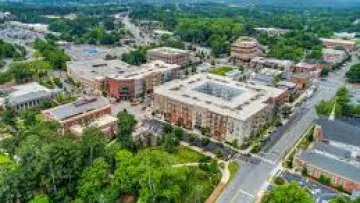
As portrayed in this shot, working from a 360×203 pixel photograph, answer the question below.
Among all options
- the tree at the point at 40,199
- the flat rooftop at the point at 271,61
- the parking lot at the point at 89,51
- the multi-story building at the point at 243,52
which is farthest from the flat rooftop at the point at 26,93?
the flat rooftop at the point at 271,61

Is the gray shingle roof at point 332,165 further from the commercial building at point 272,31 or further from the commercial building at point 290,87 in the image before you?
the commercial building at point 272,31

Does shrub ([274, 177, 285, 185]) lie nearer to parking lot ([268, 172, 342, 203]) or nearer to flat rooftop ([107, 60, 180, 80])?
parking lot ([268, 172, 342, 203])

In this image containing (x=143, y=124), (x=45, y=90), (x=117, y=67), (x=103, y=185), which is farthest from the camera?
(x=117, y=67)

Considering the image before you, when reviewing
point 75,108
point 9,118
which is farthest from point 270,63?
point 9,118

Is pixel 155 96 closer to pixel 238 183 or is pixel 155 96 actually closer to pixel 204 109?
pixel 204 109

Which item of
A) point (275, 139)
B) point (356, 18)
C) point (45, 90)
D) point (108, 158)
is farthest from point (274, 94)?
point (356, 18)

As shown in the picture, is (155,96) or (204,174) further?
(155,96)

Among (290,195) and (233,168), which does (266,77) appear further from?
(290,195)

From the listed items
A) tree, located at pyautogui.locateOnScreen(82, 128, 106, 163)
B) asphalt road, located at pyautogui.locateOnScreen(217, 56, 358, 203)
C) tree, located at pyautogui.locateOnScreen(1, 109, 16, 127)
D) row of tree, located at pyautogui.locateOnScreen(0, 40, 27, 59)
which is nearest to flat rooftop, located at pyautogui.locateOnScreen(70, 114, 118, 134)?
tree, located at pyautogui.locateOnScreen(82, 128, 106, 163)
